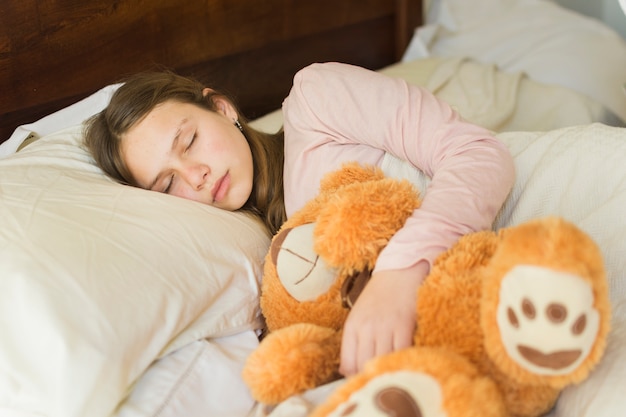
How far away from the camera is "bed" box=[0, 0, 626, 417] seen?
764 mm

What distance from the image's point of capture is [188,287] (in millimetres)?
877

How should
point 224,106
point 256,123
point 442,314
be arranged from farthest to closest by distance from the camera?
point 256,123 → point 224,106 → point 442,314

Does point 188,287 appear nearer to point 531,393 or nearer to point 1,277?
point 1,277

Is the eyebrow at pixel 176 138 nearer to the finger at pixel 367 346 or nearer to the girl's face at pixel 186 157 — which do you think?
the girl's face at pixel 186 157

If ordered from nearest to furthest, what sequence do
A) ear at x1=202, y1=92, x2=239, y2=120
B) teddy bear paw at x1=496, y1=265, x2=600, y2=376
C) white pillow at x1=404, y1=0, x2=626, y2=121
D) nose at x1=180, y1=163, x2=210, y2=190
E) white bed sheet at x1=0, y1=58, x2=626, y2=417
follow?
teddy bear paw at x1=496, y1=265, x2=600, y2=376
white bed sheet at x1=0, y1=58, x2=626, y2=417
nose at x1=180, y1=163, x2=210, y2=190
ear at x1=202, y1=92, x2=239, y2=120
white pillow at x1=404, y1=0, x2=626, y2=121

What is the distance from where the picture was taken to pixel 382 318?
28.9 inches

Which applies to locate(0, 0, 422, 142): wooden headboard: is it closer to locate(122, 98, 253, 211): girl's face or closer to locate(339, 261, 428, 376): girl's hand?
locate(122, 98, 253, 211): girl's face

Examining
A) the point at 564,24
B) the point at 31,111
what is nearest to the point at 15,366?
the point at 31,111

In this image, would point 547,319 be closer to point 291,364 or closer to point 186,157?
point 291,364

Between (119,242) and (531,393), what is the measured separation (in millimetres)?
523

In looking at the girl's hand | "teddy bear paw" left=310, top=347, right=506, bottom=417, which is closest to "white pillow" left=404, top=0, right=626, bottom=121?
the girl's hand

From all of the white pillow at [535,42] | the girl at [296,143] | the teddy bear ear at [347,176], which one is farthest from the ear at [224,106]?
the white pillow at [535,42]

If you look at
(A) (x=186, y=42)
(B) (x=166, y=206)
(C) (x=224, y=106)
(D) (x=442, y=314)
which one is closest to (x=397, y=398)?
(D) (x=442, y=314)

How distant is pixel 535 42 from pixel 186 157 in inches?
50.0
